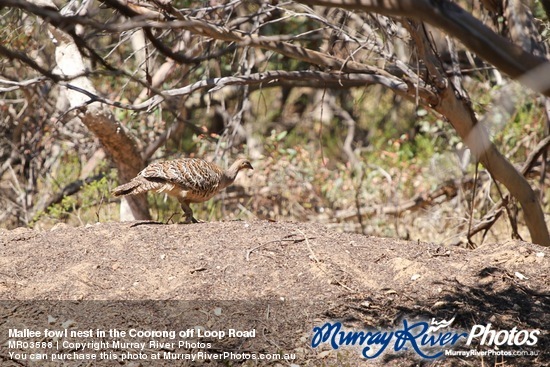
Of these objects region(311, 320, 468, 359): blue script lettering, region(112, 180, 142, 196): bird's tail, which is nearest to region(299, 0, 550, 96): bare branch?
region(311, 320, 468, 359): blue script lettering

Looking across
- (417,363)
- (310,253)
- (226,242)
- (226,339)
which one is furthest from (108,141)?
(417,363)

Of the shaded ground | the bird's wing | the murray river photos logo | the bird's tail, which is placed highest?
the bird's wing

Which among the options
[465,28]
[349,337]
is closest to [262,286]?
[349,337]

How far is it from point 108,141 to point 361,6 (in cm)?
475

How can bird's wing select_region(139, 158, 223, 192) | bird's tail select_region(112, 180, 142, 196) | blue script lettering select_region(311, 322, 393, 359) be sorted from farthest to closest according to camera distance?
bird's wing select_region(139, 158, 223, 192) < bird's tail select_region(112, 180, 142, 196) < blue script lettering select_region(311, 322, 393, 359)

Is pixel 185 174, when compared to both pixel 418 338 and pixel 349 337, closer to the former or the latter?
pixel 349 337

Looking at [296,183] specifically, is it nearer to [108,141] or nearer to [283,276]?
[108,141]

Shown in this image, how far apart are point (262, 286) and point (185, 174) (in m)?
1.88

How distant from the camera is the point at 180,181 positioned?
20.7 feet

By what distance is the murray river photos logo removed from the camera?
4.35m

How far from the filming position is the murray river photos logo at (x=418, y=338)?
4348mm

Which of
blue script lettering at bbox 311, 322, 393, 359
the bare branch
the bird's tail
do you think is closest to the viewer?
the bare branch

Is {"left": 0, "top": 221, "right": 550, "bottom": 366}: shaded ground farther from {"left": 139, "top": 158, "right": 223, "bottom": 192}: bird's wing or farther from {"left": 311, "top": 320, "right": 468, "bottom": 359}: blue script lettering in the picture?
{"left": 139, "top": 158, "right": 223, "bottom": 192}: bird's wing

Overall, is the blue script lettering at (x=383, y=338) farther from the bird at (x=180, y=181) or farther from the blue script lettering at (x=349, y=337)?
the bird at (x=180, y=181)
